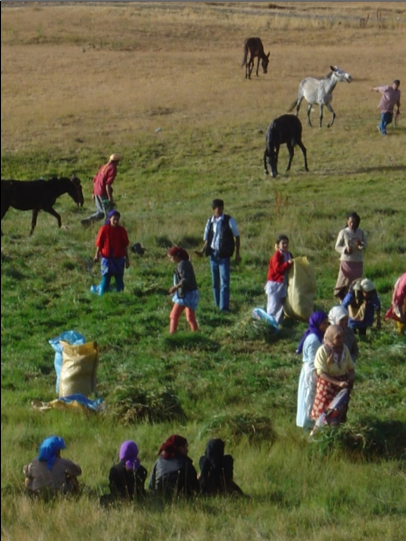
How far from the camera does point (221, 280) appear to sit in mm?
13492

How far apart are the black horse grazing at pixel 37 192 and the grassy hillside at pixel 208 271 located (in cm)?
81

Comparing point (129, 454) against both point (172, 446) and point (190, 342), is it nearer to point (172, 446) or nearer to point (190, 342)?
point (172, 446)

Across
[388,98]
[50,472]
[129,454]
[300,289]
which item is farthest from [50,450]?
[388,98]

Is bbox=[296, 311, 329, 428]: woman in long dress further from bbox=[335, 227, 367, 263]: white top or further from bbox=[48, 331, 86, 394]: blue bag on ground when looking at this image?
bbox=[48, 331, 86, 394]: blue bag on ground

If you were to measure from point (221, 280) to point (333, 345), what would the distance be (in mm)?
4513

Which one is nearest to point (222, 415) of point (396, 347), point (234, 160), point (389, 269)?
point (396, 347)

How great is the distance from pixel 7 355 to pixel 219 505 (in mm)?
5660

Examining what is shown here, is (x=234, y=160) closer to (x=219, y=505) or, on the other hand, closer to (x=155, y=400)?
(x=155, y=400)

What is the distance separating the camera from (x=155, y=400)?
10.6 meters

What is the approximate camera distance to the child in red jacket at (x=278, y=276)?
41.2ft

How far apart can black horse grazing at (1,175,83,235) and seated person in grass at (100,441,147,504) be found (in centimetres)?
924

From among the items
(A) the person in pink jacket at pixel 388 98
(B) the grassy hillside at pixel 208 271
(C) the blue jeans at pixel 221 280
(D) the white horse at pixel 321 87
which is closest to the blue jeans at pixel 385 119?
(A) the person in pink jacket at pixel 388 98

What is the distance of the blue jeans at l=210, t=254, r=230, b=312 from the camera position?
43.2 ft

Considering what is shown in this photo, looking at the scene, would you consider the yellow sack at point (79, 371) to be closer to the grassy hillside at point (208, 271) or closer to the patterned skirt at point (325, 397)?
the grassy hillside at point (208, 271)
